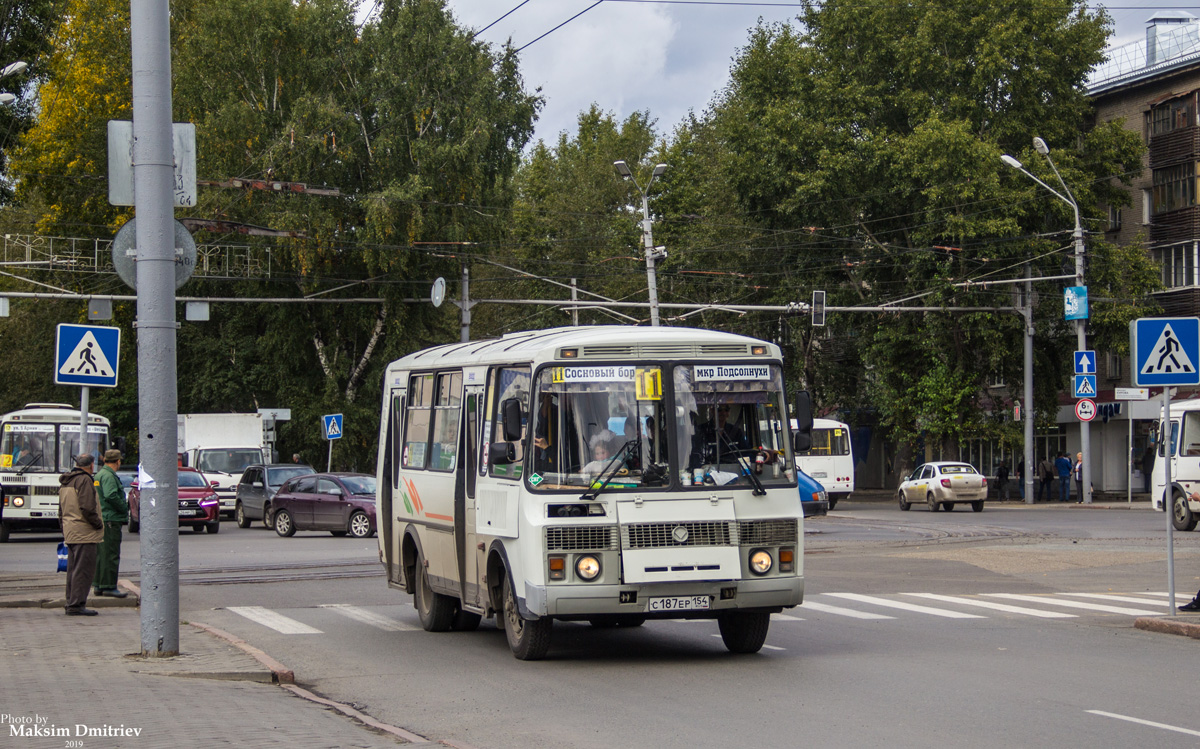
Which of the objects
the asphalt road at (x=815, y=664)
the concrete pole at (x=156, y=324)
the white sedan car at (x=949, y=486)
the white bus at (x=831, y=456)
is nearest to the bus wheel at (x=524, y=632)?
the asphalt road at (x=815, y=664)

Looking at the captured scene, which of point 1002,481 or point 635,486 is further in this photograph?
point 1002,481

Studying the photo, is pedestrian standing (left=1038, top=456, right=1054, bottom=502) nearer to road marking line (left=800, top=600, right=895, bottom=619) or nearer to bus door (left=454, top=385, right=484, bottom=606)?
road marking line (left=800, top=600, right=895, bottom=619)

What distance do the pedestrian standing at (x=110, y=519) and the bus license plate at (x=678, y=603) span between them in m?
8.23

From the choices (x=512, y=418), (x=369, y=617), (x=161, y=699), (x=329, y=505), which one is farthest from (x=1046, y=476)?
(x=161, y=699)

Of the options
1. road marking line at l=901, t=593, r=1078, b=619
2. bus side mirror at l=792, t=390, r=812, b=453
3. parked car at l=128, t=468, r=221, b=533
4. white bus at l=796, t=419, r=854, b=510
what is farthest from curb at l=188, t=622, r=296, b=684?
white bus at l=796, t=419, r=854, b=510

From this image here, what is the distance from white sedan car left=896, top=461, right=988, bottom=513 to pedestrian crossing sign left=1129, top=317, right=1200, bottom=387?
1072 inches

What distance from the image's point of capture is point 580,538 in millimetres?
10812

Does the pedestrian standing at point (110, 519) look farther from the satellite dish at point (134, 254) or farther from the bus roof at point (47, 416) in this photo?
the bus roof at point (47, 416)

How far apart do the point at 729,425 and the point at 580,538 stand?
1.62 meters

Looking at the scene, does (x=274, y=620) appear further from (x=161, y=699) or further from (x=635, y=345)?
(x=161, y=699)

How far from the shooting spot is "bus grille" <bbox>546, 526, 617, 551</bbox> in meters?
10.8

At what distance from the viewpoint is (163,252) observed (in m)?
11.2

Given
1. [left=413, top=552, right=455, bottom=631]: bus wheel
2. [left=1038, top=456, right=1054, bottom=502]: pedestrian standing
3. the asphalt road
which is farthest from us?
[left=1038, top=456, right=1054, bottom=502]: pedestrian standing

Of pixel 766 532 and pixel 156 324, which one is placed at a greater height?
pixel 156 324
